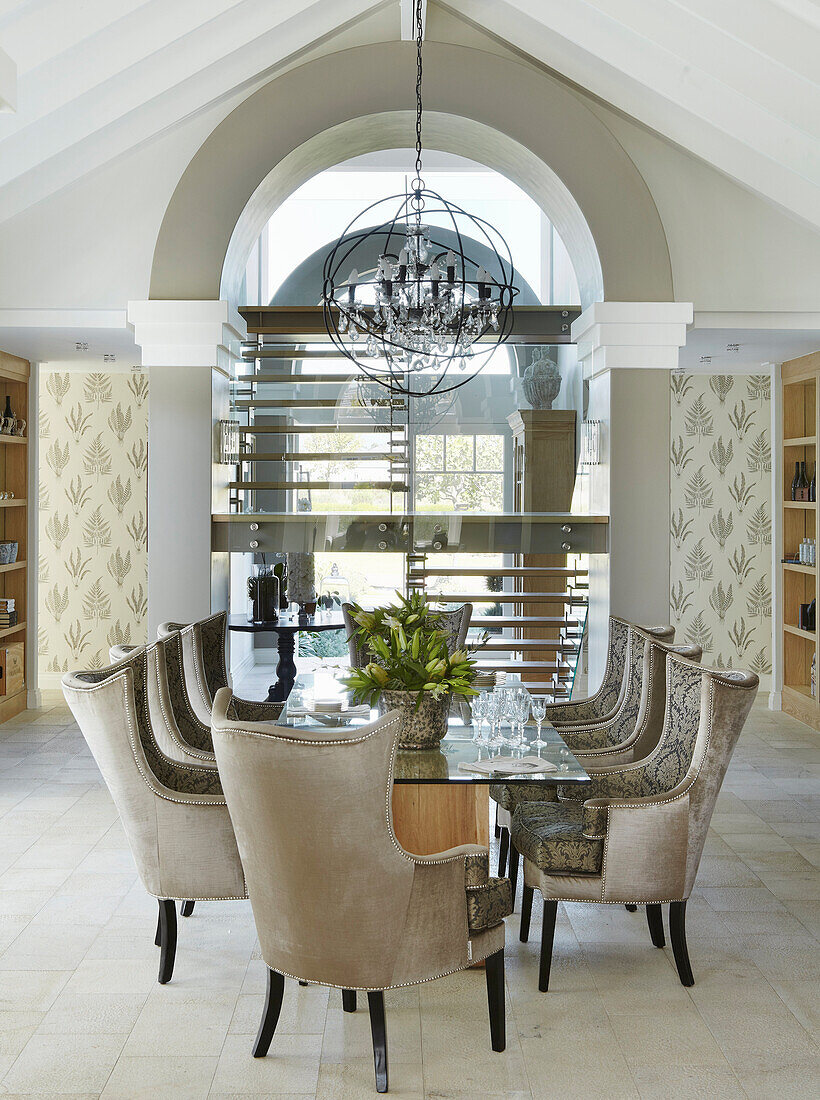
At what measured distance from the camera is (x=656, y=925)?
3.44 meters

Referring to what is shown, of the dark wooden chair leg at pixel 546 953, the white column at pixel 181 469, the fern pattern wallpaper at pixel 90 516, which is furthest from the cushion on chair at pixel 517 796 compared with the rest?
the fern pattern wallpaper at pixel 90 516

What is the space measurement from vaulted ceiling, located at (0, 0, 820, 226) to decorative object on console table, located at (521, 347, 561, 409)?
1466 mm

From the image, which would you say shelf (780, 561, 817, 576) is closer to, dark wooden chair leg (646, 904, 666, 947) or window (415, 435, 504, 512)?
window (415, 435, 504, 512)

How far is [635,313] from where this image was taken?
5.69m

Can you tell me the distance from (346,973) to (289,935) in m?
0.17

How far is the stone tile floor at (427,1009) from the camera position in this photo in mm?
2621

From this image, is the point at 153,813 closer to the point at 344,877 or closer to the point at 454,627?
the point at 344,877

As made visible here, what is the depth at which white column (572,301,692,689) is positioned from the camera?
5.72m

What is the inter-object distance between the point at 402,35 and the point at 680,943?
511cm

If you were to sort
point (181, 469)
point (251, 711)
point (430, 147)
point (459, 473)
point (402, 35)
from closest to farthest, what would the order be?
point (251, 711) < point (181, 469) < point (402, 35) < point (459, 473) < point (430, 147)

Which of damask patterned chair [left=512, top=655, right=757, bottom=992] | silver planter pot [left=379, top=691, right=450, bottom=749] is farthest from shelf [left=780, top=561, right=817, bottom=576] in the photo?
silver planter pot [left=379, top=691, right=450, bottom=749]

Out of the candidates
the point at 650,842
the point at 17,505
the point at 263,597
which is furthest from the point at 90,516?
the point at 650,842

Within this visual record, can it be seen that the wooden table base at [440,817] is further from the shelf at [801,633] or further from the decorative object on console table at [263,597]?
the shelf at [801,633]

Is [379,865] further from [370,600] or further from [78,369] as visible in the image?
[78,369]
